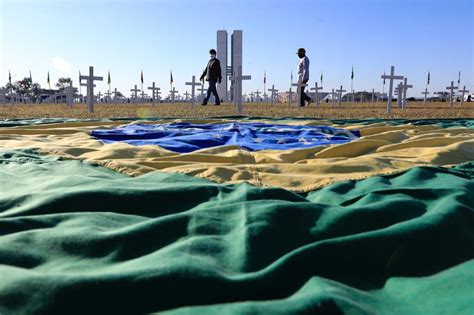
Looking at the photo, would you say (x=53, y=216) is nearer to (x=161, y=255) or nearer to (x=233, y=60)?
(x=161, y=255)

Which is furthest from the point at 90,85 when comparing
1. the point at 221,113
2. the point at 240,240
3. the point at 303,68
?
the point at 240,240

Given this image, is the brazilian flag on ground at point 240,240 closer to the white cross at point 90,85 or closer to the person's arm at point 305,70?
the white cross at point 90,85

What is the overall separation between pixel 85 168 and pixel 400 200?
1.54 m

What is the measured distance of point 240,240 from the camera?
3.94 feet

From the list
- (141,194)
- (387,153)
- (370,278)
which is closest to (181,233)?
(141,194)

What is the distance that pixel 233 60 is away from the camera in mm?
27859

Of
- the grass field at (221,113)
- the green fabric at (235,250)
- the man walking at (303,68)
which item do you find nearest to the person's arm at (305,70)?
the man walking at (303,68)

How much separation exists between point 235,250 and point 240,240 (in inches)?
2.0

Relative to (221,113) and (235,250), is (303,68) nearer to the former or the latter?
(221,113)

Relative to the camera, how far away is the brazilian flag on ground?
3.02ft

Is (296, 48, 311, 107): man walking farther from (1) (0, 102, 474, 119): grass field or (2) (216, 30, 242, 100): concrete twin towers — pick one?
(2) (216, 30, 242, 100): concrete twin towers

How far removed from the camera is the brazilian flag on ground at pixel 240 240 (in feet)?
3.02

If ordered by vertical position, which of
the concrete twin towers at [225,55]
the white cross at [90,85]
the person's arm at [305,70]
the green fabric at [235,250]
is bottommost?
the green fabric at [235,250]

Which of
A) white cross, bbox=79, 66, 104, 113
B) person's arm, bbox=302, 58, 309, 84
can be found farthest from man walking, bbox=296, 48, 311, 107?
white cross, bbox=79, 66, 104, 113
